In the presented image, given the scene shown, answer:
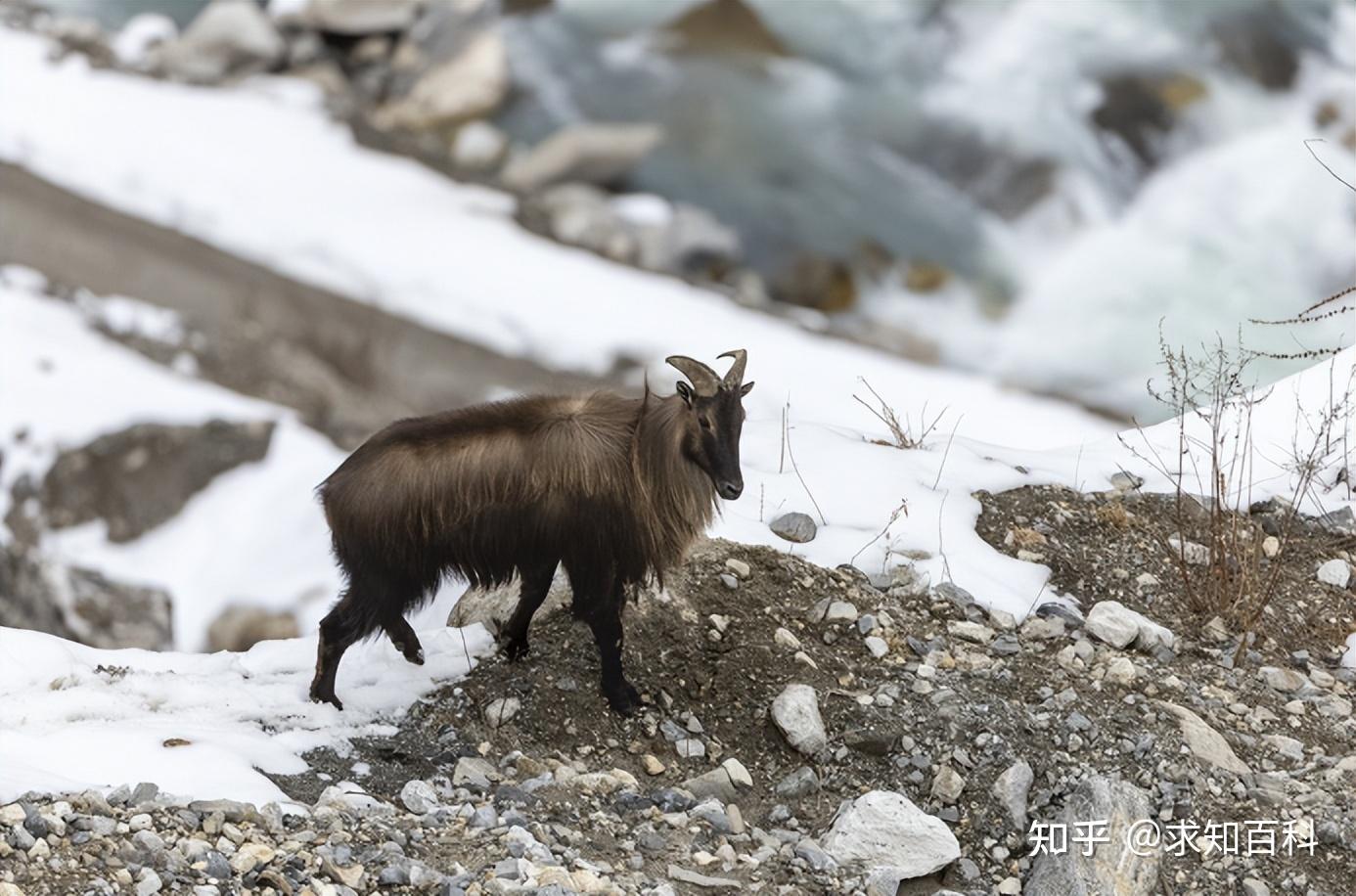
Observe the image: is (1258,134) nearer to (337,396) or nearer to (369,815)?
(337,396)

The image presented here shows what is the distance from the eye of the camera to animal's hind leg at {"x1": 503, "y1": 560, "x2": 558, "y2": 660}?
5.33m

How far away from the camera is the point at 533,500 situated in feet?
17.0

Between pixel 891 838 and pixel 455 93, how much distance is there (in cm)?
1356

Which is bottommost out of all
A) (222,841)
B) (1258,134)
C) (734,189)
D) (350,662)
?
(222,841)

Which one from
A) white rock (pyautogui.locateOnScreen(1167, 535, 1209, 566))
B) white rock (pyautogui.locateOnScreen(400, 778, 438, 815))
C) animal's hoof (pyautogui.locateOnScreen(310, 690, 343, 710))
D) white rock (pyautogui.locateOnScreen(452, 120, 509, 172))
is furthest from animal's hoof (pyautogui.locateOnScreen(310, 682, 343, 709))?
white rock (pyautogui.locateOnScreen(452, 120, 509, 172))

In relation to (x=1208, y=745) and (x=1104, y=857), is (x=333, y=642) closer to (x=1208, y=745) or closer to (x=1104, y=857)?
A: (x=1104, y=857)

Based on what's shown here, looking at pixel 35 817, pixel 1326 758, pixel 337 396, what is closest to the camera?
pixel 35 817

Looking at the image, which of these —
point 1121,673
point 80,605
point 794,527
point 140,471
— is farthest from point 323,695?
point 140,471

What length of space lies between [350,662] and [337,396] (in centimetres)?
763

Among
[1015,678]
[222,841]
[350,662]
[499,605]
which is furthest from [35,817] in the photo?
[1015,678]

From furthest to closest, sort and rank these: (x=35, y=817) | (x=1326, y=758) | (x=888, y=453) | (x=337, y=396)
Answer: (x=337, y=396) < (x=888, y=453) < (x=1326, y=758) < (x=35, y=817)

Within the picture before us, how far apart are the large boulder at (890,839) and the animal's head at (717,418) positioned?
44.1 inches

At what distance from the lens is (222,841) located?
4168mm

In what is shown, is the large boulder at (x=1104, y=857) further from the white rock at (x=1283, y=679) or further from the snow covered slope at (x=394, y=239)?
the snow covered slope at (x=394, y=239)
